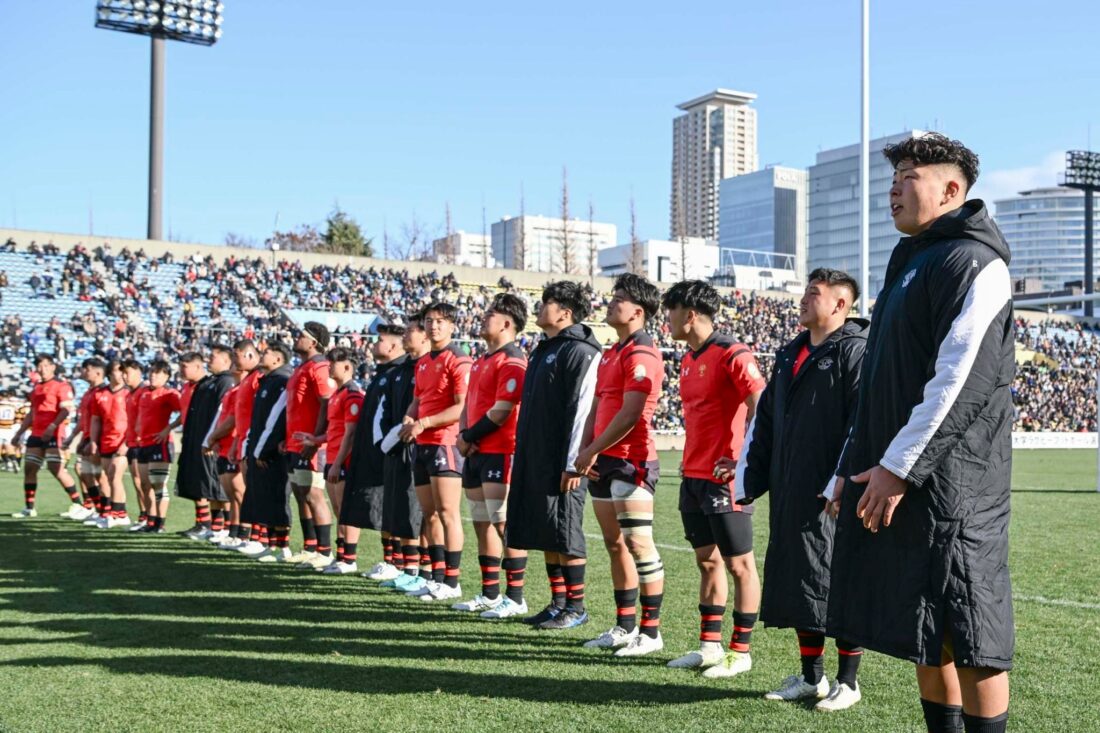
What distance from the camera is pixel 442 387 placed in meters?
8.62

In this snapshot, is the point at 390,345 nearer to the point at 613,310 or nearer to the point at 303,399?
the point at 303,399

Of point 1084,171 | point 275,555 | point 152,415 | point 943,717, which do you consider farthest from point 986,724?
point 1084,171

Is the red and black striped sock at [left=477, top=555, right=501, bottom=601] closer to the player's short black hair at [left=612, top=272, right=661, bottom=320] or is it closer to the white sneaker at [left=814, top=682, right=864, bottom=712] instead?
the player's short black hair at [left=612, top=272, right=661, bottom=320]

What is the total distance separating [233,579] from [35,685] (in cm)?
391

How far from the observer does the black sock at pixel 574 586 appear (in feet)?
24.1

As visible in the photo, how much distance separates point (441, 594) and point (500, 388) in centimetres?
182

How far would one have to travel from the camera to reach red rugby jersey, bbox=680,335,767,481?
609 cm

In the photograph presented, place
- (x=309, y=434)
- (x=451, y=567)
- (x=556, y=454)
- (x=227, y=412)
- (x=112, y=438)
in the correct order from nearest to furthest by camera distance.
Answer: (x=556, y=454), (x=451, y=567), (x=309, y=434), (x=227, y=412), (x=112, y=438)

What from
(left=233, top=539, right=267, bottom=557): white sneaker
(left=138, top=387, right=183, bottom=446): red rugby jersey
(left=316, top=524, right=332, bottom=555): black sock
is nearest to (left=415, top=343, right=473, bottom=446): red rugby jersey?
(left=316, top=524, right=332, bottom=555): black sock

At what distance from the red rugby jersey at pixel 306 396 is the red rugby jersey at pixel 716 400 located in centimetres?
541

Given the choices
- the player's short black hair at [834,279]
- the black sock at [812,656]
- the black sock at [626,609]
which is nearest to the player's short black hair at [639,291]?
the player's short black hair at [834,279]

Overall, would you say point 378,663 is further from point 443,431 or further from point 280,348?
point 280,348

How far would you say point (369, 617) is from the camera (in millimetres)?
7785

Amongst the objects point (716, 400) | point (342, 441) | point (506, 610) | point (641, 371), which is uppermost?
point (641, 371)
